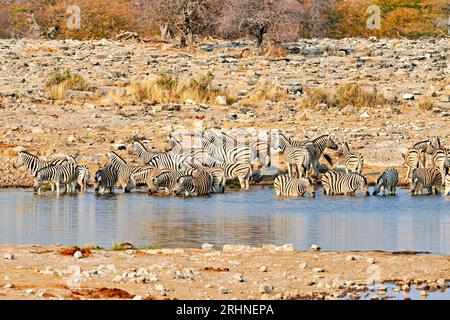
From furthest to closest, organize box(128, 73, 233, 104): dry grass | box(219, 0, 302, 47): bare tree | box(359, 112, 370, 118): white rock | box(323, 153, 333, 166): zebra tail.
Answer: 1. box(219, 0, 302, 47): bare tree
2. box(128, 73, 233, 104): dry grass
3. box(359, 112, 370, 118): white rock
4. box(323, 153, 333, 166): zebra tail

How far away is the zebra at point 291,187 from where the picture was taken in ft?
49.5

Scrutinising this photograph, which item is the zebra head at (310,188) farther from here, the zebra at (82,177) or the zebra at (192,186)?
the zebra at (82,177)

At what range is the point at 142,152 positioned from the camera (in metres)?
17.3

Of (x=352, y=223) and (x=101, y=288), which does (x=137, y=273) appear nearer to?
(x=101, y=288)

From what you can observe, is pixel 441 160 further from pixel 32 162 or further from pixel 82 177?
pixel 32 162

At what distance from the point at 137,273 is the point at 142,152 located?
28.6 ft

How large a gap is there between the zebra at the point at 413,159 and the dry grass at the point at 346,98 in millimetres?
5395

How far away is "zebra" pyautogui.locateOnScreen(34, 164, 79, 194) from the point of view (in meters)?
15.5

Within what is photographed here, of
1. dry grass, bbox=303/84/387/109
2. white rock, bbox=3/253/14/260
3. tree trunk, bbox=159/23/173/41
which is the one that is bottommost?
white rock, bbox=3/253/14/260

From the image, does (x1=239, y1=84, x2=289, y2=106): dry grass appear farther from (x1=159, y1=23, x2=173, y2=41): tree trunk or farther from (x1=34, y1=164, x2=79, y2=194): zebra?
(x1=159, y1=23, x2=173, y2=41): tree trunk

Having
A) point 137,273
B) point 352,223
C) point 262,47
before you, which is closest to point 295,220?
point 352,223

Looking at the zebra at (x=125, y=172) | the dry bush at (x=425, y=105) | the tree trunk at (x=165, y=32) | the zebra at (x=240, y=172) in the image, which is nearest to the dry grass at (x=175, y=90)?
the dry bush at (x=425, y=105)

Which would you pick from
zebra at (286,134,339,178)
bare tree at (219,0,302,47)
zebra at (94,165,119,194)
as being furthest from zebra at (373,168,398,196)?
bare tree at (219,0,302,47)

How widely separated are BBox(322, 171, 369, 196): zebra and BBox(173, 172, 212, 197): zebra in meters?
1.66
